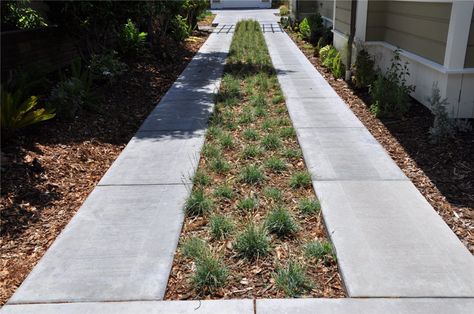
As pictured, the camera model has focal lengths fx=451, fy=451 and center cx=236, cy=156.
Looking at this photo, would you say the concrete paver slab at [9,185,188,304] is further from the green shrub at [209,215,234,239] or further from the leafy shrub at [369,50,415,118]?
the leafy shrub at [369,50,415,118]

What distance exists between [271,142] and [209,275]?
2609 millimetres

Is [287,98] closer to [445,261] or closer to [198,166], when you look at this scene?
[198,166]

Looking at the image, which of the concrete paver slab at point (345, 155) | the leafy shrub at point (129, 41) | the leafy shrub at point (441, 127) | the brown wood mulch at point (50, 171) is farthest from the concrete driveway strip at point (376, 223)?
the leafy shrub at point (129, 41)

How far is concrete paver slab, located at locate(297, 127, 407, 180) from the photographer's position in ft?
14.4

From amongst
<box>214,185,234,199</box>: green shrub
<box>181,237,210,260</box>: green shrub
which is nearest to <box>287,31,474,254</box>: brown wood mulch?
<box>214,185,234,199</box>: green shrub

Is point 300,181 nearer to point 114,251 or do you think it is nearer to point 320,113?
point 114,251

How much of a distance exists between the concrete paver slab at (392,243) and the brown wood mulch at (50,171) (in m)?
2.19

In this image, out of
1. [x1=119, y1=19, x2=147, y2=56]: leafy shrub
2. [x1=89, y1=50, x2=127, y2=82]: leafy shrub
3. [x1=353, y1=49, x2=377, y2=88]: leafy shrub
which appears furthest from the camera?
[x1=119, y1=19, x2=147, y2=56]: leafy shrub

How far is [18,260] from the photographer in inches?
126

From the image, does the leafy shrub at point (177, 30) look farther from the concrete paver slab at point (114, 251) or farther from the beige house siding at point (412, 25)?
the concrete paver slab at point (114, 251)

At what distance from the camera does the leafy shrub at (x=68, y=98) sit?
583 centimetres

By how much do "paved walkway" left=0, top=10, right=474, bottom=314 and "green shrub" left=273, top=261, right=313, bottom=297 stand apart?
0.31ft

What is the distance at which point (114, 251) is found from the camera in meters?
3.19

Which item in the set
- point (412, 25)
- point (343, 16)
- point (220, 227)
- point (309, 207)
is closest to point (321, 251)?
point (309, 207)
